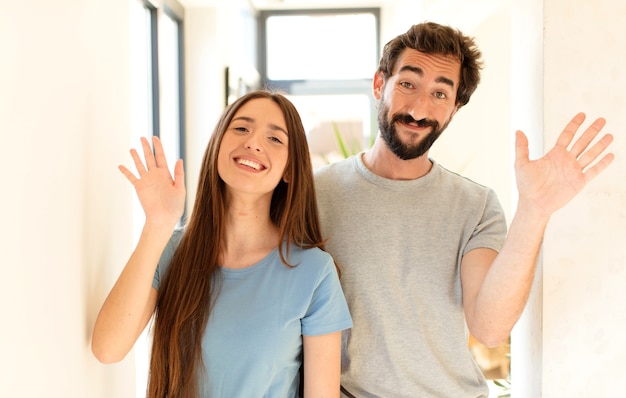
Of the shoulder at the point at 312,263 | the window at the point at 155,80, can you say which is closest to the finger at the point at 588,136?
the shoulder at the point at 312,263

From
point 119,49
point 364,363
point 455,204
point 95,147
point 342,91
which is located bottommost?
point 364,363

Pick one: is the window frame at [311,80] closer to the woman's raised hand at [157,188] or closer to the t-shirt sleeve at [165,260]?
the t-shirt sleeve at [165,260]

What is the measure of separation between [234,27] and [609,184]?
2786 millimetres

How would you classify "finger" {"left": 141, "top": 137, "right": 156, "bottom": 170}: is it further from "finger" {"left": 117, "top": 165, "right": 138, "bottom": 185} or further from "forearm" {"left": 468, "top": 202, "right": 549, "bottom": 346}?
"forearm" {"left": 468, "top": 202, "right": 549, "bottom": 346}

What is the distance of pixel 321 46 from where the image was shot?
5355mm

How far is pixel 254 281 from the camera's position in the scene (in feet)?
5.06

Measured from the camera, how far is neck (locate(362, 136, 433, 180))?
182cm

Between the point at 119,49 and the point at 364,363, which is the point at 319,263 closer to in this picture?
the point at 364,363

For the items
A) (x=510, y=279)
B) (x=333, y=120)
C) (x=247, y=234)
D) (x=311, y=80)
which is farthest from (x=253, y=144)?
(x=311, y=80)

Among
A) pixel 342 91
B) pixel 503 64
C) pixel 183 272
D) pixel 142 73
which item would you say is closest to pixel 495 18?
pixel 503 64

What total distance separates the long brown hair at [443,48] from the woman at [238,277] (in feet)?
1.46

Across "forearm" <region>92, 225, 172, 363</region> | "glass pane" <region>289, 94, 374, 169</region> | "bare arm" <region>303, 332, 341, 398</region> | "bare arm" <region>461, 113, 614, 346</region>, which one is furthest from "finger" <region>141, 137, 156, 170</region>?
"glass pane" <region>289, 94, 374, 169</region>

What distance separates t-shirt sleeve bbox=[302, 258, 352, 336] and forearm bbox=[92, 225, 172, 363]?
1.29 ft

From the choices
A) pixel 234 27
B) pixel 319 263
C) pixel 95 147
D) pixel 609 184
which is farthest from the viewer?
pixel 234 27
